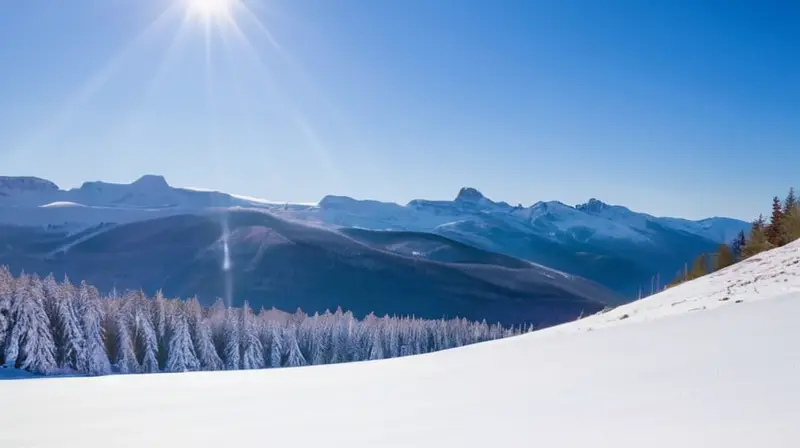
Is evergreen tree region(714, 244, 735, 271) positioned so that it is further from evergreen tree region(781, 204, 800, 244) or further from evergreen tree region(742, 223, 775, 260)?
evergreen tree region(781, 204, 800, 244)

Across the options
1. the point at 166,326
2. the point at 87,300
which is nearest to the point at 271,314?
the point at 166,326

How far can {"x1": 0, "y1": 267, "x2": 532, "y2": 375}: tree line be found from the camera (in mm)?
40281

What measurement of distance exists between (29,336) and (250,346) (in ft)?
89.2

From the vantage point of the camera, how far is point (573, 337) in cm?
1462

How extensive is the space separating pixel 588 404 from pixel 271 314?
275 feet

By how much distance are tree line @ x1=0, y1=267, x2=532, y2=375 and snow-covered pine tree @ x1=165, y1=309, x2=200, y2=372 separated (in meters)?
0.10

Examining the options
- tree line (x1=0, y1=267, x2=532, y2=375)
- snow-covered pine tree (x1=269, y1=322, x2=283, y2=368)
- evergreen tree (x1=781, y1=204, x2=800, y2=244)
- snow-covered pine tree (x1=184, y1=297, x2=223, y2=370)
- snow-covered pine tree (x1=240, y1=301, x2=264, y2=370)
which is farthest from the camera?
snow-covered pine tree (x1=269, y1=322, x2=283, y2=368)

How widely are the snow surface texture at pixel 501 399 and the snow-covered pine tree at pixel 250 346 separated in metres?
51.1

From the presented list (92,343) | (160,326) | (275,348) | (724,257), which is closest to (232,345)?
(275,348)

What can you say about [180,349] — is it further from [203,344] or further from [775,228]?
[775,228]

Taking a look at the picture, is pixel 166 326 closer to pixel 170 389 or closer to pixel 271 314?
pixel 271 314

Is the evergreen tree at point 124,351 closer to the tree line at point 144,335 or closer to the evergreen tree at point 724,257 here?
the tree line at point 144,335

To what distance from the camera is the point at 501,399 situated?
8.41 metres

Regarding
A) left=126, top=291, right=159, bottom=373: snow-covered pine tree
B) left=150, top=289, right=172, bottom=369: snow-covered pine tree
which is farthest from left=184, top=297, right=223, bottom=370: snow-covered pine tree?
left=126, top=291, right=159, bottom=373: snow-covered pine tree
